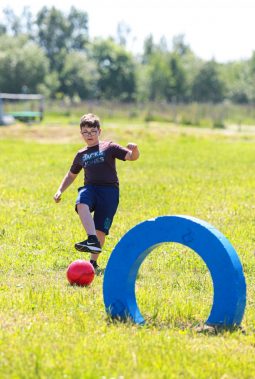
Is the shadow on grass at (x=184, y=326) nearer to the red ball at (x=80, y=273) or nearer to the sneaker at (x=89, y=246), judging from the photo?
the red ball at (x=80, y=273)

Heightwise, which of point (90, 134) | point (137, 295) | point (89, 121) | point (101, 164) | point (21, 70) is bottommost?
point (137, 295)

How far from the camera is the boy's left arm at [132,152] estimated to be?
6.84m

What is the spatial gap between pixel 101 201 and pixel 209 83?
306 feet

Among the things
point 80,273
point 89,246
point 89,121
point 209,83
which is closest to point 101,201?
point 89,246

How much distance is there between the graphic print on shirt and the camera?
24.3 ft

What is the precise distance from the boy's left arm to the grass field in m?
1.14

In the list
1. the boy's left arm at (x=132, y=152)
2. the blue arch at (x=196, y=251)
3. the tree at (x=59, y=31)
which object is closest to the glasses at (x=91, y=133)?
the boy's left arm at (x=132, y=152)

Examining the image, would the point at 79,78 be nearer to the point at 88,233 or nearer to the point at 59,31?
the point at 59,31

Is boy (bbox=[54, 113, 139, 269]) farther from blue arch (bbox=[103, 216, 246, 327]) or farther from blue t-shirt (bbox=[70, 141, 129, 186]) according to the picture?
blue arch (bbox=[103, 216, 246, 327])

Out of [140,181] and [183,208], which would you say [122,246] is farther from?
[140,181]

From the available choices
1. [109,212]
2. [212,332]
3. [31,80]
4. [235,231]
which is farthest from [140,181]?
[31,80]

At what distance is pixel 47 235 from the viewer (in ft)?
29.5

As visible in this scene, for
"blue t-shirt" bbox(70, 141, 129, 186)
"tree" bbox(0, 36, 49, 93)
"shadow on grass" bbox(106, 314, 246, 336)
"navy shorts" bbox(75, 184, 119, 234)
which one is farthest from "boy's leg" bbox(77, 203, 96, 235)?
"tree" bbox(0, 36, 49, 93)

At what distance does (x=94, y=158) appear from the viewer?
24.5 ft
